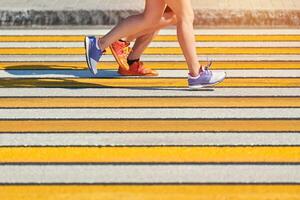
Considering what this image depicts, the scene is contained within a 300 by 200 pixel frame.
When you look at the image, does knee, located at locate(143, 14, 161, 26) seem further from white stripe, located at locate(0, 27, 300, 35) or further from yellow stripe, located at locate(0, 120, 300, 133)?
white stripe, located at locate(0, 27, 300, 35)

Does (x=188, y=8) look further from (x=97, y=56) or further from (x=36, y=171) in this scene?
(x=36, y=171)

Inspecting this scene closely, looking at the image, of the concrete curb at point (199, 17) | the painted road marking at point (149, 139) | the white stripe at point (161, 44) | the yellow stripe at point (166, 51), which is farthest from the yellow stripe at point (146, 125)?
the concrete curb at point (199, 17)

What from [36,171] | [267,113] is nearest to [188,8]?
[267,113]

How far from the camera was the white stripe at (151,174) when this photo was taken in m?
5.59

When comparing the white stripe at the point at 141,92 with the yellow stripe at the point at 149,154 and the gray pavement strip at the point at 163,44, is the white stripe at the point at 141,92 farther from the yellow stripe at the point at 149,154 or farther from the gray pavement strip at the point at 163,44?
the gray pavement strip at the point at 163,44

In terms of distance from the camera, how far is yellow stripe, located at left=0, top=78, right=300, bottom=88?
27.8ft

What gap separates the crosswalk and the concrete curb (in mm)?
1462

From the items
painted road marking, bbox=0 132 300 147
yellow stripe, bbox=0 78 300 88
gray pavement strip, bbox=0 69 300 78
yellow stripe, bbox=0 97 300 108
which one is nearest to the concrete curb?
gray pavement strip, bbox=0 69 300 78

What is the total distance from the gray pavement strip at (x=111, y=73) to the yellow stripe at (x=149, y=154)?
2670 millimetres

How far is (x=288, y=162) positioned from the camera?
5977mm

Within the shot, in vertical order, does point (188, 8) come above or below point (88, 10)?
above

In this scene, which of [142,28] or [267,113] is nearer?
[267,113]

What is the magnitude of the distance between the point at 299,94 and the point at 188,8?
1.06 m

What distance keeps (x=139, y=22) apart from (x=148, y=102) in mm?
975
